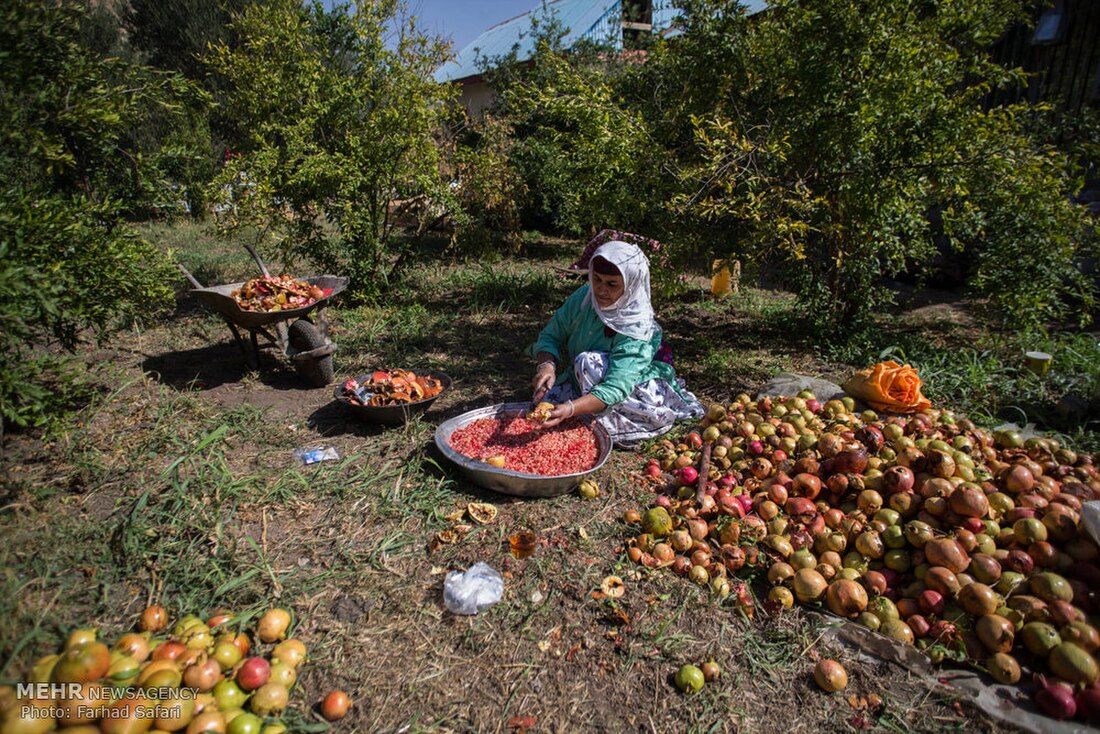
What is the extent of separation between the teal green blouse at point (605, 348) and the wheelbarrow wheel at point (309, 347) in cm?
198

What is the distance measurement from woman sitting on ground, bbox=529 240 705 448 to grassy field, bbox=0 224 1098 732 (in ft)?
1.17

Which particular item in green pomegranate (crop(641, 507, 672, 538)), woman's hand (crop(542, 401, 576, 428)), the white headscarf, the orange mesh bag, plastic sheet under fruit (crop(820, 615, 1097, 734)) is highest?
the white headscarf

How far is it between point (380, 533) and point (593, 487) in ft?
4.22

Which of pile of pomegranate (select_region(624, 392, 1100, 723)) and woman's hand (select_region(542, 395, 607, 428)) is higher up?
woman's hand (select_region(542, 395, 607, 428))

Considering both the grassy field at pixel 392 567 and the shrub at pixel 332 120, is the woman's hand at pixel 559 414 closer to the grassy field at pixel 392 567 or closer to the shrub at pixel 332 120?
the grassy field at pixel 392 567

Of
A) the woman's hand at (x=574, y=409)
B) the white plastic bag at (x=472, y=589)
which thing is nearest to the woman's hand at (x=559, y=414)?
the woman's hand at (x=574, y=409)

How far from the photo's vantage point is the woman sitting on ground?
140 inches

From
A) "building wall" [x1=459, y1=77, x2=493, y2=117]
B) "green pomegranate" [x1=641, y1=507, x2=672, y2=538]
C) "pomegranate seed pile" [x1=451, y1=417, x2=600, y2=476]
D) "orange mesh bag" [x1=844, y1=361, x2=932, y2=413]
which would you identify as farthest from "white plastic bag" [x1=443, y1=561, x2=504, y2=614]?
"building wall" [x1=459, y1=77, x2=493, y2=117]

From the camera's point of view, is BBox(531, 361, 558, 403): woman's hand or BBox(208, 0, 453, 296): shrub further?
BBox(208, 0, 453, 296): shrub

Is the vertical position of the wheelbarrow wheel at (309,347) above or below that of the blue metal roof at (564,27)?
below

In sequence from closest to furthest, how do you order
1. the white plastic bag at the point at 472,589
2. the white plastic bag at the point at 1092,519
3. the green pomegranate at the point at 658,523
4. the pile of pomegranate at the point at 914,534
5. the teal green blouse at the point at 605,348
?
the pile of pomegranate at the point at 914,534 < the white plastic bag at the point at 1092,519 < the white plastic bag at the point at 472,589 < the green pomegranate at the point at 658,523 < the teal green blouse at the point at 605,348

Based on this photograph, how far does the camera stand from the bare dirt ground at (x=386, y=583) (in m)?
2.12

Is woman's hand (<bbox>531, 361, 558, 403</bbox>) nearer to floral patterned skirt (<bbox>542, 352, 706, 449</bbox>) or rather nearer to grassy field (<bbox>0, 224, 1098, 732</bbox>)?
floral patterned skirt (<bbox>542, 352, 706, 449</bbox>)

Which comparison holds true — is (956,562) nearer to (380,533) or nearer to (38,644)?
(380,533)
